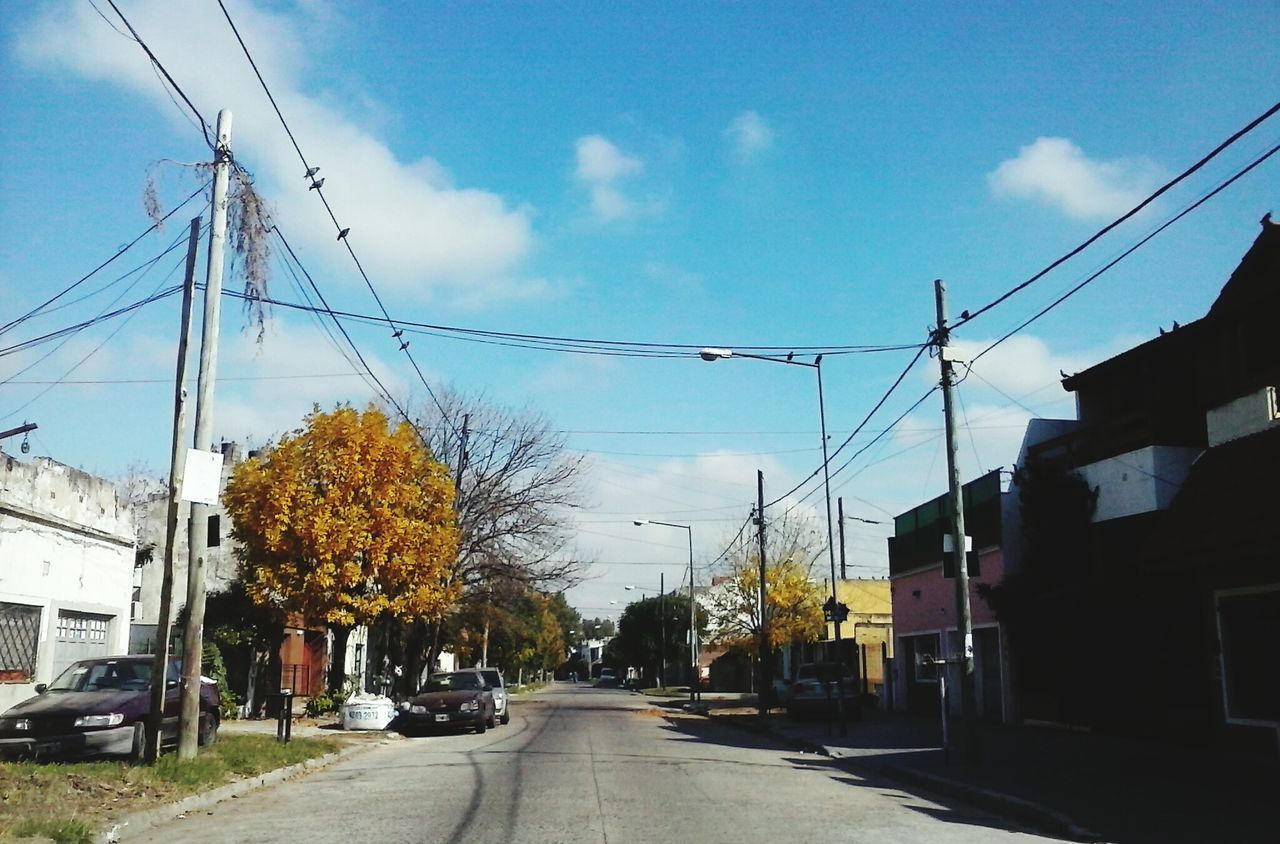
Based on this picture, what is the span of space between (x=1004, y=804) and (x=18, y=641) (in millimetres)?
17143

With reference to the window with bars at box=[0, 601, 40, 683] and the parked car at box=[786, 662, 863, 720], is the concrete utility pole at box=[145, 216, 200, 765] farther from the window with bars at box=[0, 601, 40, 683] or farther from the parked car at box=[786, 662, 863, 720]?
the parked car at box=[786, 662, 863, 720]

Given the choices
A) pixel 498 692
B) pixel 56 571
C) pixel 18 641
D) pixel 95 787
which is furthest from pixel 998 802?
pixel 498 692

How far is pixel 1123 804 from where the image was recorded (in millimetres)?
12812

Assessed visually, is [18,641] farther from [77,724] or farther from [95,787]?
[95,787]

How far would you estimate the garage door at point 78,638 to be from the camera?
22.2 m

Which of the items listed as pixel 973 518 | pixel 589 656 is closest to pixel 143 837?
pixel 973 518

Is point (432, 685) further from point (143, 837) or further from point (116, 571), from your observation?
point (143, 837)

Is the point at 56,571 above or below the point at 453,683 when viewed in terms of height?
above

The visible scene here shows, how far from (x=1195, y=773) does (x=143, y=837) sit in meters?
12.9

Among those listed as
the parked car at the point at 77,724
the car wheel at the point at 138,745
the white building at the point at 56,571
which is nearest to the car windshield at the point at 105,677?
the parked car at the point at 77,724

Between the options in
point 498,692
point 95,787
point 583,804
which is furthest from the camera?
point 498,692

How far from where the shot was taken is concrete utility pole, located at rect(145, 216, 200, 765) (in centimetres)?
1495

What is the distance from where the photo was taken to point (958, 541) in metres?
18.0

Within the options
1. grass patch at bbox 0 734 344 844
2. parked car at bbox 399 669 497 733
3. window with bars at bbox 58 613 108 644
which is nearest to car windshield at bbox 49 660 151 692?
grass patch at bbox 0 734 344 844
